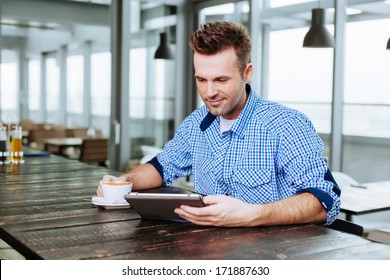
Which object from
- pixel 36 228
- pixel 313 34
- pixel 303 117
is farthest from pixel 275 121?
pixel 313 34

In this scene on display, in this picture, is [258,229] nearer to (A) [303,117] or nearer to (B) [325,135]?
(A) [303,117]

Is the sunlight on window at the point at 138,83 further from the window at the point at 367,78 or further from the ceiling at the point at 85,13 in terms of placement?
the window at the point at 367,78

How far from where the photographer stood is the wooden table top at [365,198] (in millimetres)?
3118

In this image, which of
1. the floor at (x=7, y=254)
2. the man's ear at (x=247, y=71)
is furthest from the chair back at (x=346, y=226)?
the floor at (x=7, y=254)

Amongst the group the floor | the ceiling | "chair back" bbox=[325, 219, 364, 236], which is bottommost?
the floor

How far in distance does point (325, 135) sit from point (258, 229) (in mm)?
3689

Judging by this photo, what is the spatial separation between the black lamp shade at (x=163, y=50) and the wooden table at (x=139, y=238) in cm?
400

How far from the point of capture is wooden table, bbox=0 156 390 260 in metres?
1.37

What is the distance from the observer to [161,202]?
63.1 inches

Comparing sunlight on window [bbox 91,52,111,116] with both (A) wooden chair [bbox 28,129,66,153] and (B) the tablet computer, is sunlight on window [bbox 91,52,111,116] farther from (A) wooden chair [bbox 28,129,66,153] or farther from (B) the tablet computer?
(B) the tablet computer

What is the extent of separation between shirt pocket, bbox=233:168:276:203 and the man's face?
25 centimetres

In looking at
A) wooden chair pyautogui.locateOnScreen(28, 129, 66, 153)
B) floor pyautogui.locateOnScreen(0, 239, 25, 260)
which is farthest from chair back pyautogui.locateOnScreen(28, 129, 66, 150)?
floor pyautogui.locateOnScreen(0, 239, 25, 260)

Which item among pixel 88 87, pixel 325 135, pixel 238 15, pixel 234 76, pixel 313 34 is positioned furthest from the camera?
pixel 88 87

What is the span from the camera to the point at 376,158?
5.17 metres
